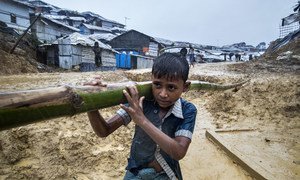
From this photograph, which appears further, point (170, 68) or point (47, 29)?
point (47, 29)

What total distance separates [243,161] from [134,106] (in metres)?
2.76

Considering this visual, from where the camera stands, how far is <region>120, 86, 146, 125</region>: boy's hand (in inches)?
61.6

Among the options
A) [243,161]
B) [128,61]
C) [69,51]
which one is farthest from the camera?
[128,61]

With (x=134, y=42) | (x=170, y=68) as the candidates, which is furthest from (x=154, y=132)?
(x=134, y=42)

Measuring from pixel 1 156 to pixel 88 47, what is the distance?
2021 centimetres

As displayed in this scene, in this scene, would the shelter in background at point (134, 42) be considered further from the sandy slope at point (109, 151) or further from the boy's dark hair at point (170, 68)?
the boy's dark hair at point (170, 68)

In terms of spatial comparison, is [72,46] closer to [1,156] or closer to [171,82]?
[1,156]

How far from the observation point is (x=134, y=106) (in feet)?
5.26

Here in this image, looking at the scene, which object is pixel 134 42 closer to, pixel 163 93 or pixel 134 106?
pixel 163 93

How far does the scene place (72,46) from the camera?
2156cm

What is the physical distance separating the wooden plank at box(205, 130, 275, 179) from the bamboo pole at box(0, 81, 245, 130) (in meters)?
2.52

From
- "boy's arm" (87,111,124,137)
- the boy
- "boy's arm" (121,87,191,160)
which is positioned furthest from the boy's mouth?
"boy's arm" (87,111,124,137)

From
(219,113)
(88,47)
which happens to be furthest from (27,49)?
(219,113)

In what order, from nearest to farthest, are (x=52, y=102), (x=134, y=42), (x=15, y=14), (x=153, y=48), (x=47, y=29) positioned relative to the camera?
(x=52, y=102)
(x=15, y=14)
(x=47, y=29)
(x=134, y=42)
(x=153, y=48)
